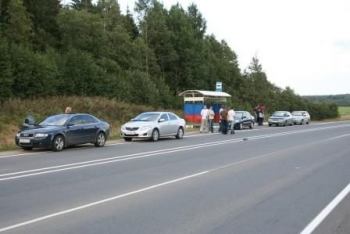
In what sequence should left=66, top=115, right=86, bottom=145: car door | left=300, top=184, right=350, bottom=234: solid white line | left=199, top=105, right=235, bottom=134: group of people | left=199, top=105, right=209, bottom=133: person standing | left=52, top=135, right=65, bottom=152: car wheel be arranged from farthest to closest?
left=199, top=105, right=209, bottom=133: person standing < left=199, top=105, right=235, bottom=134: group of people < left=66, top=115, right=86, bottom=145: car door < left=52, top=135, right=65, bottom=152: car wheel < left=300, top=184, right=350, bottom=234: solid white line

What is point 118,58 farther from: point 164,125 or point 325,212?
point 325,212

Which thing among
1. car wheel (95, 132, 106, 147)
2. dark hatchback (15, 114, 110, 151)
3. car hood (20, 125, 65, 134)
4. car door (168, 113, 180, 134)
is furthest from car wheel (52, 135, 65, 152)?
car door (168, 113, 180, 134)

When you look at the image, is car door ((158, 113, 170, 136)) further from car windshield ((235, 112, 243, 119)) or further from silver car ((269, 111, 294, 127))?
silver car ((269, 111, 294, 127))

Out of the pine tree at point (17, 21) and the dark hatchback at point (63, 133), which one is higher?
the pine tree at point (17, 21)

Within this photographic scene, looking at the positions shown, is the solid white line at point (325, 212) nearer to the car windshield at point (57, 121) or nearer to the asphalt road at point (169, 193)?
the asphalt road at point (169, 193)

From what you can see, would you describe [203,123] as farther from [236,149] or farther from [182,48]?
[182,48]

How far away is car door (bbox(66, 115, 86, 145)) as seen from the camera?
2339cm

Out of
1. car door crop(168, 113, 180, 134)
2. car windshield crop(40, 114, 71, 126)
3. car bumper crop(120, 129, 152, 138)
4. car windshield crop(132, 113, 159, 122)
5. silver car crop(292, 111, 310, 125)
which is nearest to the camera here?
car windshield crop(40, 114, 71, 126)

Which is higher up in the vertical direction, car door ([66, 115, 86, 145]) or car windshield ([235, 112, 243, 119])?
car windshield ([235, 112, 243, 119])

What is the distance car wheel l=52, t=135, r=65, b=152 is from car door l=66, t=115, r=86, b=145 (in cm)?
43

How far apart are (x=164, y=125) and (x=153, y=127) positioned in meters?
1.16

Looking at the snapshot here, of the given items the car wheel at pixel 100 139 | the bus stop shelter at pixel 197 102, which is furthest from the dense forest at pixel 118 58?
the car wheel at pixel 100 139

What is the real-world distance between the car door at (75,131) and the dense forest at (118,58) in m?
12.7

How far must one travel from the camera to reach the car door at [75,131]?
23.4 meters
